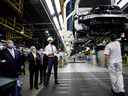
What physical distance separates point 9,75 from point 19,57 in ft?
2.38

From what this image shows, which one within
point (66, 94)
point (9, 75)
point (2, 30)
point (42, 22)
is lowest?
point (66, 94)

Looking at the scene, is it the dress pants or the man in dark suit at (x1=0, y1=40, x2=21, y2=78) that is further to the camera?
the dress pants

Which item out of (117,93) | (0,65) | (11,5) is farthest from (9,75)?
(11,5)

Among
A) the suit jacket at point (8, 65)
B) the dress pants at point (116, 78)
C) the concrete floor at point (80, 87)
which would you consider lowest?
the concrete floor at point (80, 87)

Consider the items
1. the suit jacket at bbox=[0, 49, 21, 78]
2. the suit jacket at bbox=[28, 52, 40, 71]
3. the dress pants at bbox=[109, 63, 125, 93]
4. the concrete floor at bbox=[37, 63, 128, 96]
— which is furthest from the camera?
the suit jacket at bbox=[28, 52, 40, 71]

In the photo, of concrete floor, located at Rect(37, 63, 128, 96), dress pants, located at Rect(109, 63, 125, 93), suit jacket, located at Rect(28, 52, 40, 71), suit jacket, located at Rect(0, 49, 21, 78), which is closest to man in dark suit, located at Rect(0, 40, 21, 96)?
suit jacket, located at Rect(0, 49, 21, 78)

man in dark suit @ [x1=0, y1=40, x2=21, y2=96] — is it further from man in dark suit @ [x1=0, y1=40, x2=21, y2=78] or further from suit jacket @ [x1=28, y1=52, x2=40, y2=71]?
suit jacket @ [x1=28, y1=52, x2=40, y2=71]

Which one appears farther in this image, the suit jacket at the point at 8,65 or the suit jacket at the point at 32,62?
the suit jacket at the point at 32,62

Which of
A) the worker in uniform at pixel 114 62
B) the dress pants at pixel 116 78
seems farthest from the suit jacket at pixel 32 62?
the dress pants at pixel 116 78

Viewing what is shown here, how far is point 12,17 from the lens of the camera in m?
16.4

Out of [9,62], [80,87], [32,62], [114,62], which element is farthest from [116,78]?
[9,62]

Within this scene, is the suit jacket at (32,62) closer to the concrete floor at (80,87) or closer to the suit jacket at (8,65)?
the concrete floor at (80,87)

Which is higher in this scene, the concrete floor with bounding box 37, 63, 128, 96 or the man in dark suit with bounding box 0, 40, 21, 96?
the man in dark suit with bounding box 0, 40, 21, 96

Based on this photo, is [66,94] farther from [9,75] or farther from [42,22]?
[42,22]
